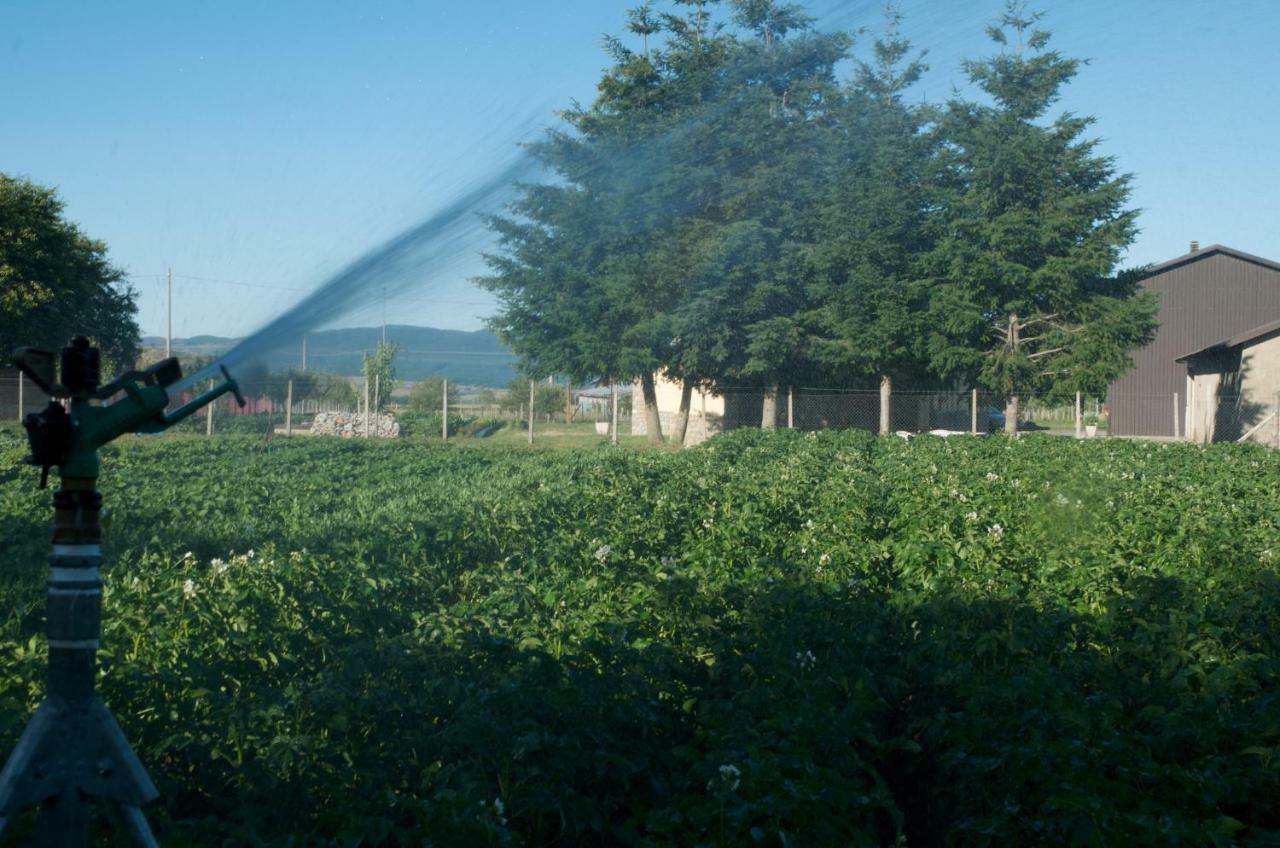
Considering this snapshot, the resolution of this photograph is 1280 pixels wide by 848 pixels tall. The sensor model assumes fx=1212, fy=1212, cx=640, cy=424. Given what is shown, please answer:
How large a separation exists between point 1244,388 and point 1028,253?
284 inches

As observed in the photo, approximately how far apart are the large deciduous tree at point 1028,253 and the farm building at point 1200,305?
12.0m

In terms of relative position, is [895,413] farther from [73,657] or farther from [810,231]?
[73,657]

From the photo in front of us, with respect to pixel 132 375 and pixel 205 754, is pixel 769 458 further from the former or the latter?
pixel 132 375

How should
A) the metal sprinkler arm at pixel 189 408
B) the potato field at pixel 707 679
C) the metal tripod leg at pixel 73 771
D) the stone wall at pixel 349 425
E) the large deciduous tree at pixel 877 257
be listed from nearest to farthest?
the metal tripod leg at pixel 73 771, the metal sprinkler arm at pixel 189 408, the potato field at pixel 707 679, the large deciduous tree at pixel 877 257, the stone wall at pixel 349 425

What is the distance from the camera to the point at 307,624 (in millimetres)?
4883

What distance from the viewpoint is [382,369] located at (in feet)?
13.1

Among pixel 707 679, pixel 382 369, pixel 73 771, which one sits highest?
pixel 382 369

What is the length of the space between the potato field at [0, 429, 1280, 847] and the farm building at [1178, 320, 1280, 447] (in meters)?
22.5

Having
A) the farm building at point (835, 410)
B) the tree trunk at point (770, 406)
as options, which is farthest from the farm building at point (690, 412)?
the tree trunk at point (770, 406)

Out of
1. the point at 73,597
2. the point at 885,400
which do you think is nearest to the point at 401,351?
the point at 73,597

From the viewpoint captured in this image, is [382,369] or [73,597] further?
[382,369]

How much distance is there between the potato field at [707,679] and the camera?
3035 millimetres

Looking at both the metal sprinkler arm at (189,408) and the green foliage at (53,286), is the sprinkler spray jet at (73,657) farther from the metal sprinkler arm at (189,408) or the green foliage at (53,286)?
the green foliage at (53,286)

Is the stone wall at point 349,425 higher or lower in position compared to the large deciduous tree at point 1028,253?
lower
